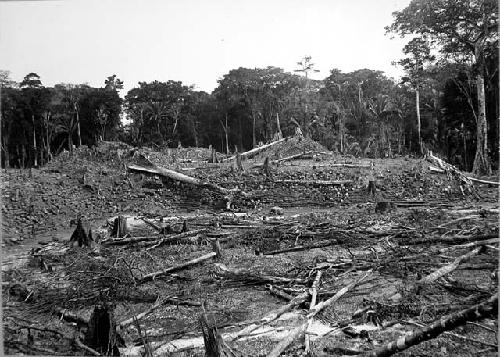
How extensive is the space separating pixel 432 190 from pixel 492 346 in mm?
5461

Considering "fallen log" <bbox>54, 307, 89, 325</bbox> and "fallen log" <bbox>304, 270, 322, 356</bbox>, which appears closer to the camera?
"fallen log" <bbox>304, 270, 322, 356</bbox>

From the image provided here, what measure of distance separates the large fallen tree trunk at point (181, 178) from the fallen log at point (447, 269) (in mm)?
5111

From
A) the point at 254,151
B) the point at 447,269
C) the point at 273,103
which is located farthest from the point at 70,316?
the point at 254,151

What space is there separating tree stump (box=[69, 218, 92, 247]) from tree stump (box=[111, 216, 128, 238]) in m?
0.42

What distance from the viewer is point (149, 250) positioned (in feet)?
18.5

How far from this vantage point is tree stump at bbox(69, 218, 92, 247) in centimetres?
577

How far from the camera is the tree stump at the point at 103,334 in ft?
10.5

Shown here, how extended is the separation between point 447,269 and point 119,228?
4.32 metres

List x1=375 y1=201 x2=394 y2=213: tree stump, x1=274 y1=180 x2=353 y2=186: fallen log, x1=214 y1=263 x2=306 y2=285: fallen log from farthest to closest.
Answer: x1=274 y1=180 x2=353 y2=186: fallen log
x1=375 y1=201 x2=394 y2=213: tree stump
x1=214 y1=263 x2=306 y2=285: fallen log

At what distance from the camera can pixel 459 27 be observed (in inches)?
206

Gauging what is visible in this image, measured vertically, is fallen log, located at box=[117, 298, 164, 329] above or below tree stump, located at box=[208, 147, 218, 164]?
below

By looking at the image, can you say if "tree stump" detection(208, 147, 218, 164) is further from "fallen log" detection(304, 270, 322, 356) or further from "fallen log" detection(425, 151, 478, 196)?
"fallen log" detection(304, 270, 322, 356)

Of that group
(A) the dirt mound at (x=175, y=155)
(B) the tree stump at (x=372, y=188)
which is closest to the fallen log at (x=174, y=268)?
(B) the tree stump at (x=372, y=188)

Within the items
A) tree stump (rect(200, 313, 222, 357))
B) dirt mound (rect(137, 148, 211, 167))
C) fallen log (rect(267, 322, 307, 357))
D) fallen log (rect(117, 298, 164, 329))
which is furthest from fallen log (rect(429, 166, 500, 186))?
dirt mound (rect(137, 148, 211, 167))
